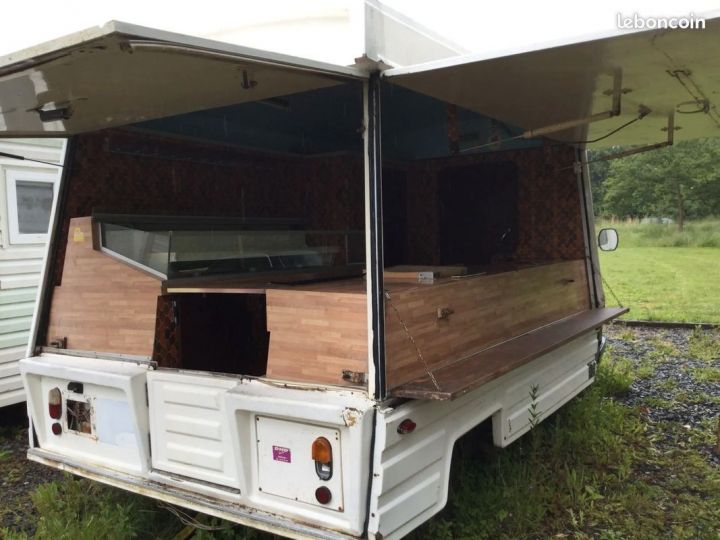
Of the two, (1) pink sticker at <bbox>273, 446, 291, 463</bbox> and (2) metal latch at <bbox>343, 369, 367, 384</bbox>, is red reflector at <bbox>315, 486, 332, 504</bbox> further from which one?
(2) metal latch at <bbox>343, 369, 367, 384</bbox>

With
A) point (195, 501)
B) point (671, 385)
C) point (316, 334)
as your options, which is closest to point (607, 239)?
point (671, 385)

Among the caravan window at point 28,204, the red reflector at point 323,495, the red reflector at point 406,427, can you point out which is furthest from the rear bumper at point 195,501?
the caravan window at point 28,204

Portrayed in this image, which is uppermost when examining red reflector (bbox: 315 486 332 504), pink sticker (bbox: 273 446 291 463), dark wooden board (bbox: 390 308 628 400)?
dark wooden board (bbox: 390 308 628 400)

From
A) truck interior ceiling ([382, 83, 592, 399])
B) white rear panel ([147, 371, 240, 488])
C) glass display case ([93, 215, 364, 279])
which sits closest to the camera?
white rear panel ([147, 371, 240, 488])

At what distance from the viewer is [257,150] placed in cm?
578

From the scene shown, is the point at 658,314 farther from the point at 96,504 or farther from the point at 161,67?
the point at 161,67

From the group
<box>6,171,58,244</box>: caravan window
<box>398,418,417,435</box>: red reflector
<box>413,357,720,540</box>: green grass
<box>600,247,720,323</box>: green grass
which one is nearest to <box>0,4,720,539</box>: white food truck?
<box>398,418,417,435</box>: red reflector

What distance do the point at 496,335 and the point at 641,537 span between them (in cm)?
129

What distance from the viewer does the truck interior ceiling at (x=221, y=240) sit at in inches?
122

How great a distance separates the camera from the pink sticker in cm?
267

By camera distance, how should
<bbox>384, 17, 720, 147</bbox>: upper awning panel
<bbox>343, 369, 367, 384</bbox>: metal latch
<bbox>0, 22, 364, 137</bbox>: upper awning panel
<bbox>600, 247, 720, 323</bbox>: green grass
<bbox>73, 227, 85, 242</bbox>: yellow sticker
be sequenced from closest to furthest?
<bbox>0, 22, 364, 137</bbox>: upper awning panel → <bbox>384, 17, 720, 147</bbox>: upper awning panel → <bbox>343, 369, 367, 384</bbox>: metal latch → <bbox>73, 227, 85, 242</bbox>: yellow sticker → <bbox>600, 247, 720, 323</bbox>: green grass

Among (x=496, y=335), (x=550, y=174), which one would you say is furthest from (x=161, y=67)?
(x=550, y=174)

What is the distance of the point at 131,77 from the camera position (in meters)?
2.56

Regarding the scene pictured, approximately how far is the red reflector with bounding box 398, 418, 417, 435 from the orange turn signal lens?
294 mm
